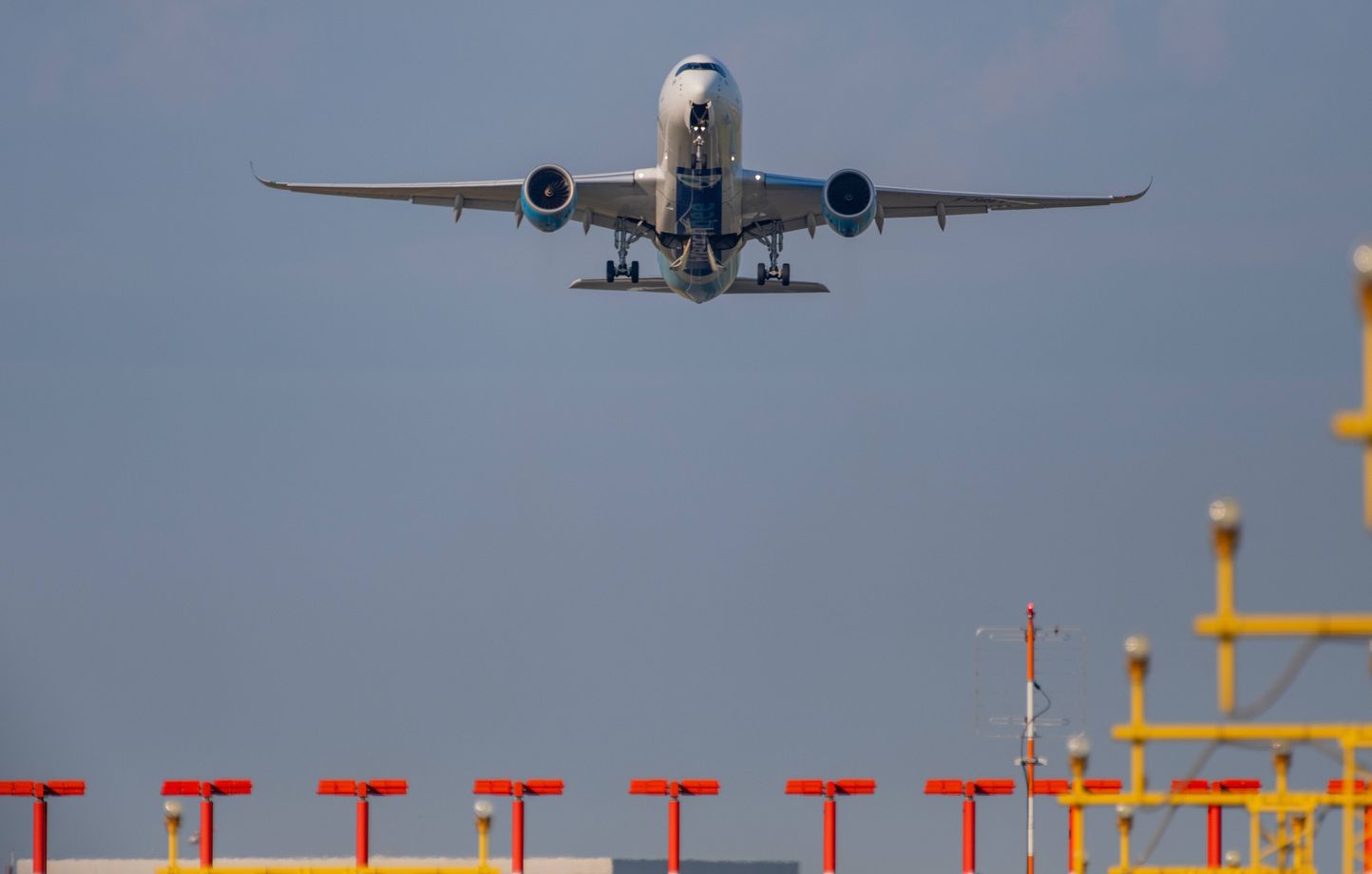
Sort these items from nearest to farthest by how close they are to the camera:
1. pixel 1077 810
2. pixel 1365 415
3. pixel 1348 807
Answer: pixel 1365 415, pixel 1348 807, pixel 1077 810

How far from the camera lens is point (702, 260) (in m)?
66.8

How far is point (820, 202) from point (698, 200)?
6537mm

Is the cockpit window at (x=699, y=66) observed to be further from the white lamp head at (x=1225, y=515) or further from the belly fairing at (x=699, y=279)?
the white lamp head at (x=1225, y=515)

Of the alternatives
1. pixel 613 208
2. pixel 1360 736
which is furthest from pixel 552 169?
pixel 1360 736

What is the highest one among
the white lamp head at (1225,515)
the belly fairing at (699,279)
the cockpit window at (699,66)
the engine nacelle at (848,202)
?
the cockpit window at (699,66)

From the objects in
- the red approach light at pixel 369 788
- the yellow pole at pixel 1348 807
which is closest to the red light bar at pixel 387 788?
the red approach light at pixel 369 788

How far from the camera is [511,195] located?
7169cm

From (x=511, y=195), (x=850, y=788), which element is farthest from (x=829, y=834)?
(x=511, y=195)

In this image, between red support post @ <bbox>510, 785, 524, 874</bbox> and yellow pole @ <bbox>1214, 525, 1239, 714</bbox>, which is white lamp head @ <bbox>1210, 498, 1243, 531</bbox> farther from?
red support post @ <bbox>510, 785, 524, 874</bbox>

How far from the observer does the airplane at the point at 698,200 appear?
6344 centimetres

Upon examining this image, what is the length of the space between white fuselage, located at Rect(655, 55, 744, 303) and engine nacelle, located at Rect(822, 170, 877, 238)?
8.80 ft

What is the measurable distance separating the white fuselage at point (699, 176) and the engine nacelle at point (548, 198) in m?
2.73

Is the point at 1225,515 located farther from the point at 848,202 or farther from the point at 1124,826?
the point at 848,202

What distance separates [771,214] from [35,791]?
92.6 feet
